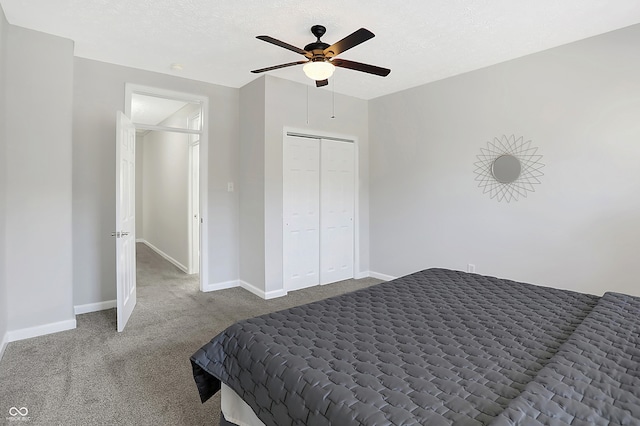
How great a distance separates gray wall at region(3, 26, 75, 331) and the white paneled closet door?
2197 mm

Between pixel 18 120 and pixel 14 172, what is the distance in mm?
435

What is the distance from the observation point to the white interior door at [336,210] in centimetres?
471

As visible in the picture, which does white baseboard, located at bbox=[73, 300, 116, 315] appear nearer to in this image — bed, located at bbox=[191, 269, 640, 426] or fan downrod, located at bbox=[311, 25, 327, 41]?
bed, located at bbox=[191, 269, 640, 426]

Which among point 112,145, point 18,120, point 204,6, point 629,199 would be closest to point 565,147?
point 629,199

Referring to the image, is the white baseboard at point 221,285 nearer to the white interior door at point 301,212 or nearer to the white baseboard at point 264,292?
the white baseboard at point 264,292

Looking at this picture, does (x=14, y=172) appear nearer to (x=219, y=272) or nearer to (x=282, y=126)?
(x=219, y=272)

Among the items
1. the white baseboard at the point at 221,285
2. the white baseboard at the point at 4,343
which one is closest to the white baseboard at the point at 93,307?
the white baseboard at the point at 4,343

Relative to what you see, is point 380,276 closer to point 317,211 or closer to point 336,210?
point 336,210

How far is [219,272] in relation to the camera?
4473 mm

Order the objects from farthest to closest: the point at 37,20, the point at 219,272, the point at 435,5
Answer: the point at 219,272, the point at 37,20, the point at 435,5

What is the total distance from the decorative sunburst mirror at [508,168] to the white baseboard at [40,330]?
4.31 metres

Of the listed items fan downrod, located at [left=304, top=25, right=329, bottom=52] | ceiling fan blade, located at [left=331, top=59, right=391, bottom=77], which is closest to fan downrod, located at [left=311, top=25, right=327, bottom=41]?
fan downrod, located at [left=304, top=25, right=329, bottom=52]

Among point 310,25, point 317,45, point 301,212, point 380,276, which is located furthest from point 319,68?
point 380,276

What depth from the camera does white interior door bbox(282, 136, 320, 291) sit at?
432 centimetres
